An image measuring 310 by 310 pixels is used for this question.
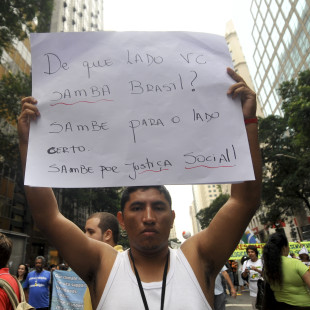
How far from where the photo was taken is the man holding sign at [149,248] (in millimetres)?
1380

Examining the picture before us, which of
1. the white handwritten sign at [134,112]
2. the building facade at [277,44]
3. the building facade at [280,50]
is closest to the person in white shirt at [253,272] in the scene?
the white handwritten sign at [134,112]

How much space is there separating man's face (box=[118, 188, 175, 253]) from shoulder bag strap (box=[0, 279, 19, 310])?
175cm

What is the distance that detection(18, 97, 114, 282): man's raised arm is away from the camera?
4.79 ft

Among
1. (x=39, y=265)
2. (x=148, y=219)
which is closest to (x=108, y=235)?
(x=148, y=219)

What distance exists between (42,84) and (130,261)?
118 cm

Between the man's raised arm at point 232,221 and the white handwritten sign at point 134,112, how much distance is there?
10 centimetres

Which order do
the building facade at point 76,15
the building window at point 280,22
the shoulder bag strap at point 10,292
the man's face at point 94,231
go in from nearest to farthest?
the shoulder bag strap at point 10,292
the man's face at point 94,231
the building window at point 280,22
the building facade at point 76,15

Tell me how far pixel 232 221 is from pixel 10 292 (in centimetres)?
226

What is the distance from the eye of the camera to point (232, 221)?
4.95 feet

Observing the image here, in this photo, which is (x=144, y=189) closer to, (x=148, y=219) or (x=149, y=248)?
(x=148, y=219)

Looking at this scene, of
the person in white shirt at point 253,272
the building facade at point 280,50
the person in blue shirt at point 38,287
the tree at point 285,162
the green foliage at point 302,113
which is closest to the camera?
the person in white shirt at point 253,272

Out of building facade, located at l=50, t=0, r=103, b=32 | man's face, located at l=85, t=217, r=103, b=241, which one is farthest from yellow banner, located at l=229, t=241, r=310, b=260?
building facade, located at l=50, t=0, r=103, b=32

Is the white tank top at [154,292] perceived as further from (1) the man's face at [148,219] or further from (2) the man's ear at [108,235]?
(2) the man's ear at [108,235]

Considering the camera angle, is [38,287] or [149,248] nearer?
[149,248]
